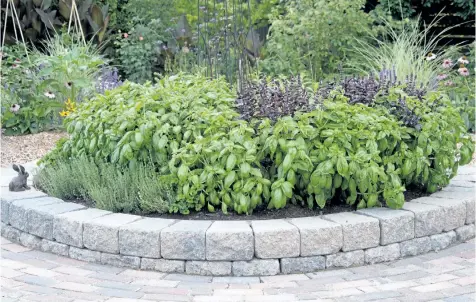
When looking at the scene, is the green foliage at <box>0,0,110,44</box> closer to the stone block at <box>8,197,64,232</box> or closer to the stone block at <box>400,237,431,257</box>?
the stone block at <box>8,197,64,232</box>

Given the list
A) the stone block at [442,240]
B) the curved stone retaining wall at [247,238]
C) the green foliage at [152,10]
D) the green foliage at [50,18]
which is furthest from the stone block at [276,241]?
the green foliage at [152,10]

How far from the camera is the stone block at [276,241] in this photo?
11.5 ft

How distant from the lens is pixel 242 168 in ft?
12.1

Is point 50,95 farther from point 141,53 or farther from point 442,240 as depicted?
point 442,240

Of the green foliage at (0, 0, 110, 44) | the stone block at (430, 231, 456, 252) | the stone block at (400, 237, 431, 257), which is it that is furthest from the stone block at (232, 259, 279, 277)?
the green foliage at (0, 0, 110, 44)

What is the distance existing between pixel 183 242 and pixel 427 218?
4.57 feet

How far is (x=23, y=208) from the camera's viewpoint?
4.05m

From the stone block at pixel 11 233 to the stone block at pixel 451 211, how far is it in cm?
241

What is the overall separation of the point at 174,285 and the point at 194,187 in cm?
61

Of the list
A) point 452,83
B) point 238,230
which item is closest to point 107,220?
point 238,230

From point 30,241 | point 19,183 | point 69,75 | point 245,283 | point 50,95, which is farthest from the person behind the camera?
point 69,75

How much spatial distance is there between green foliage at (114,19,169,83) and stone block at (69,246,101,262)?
5041 mm

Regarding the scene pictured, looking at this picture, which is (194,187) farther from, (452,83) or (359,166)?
(452,83)

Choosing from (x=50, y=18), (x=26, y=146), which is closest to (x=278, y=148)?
(x=26, y=146)
